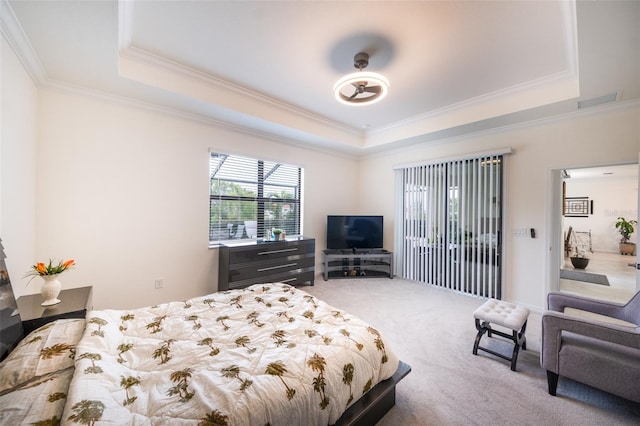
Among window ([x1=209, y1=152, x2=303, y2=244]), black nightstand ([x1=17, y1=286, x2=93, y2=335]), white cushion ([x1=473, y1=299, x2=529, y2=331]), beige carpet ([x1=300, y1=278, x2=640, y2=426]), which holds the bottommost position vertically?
beige carpet ([x1=300, y1=278, x2=640, y2=426])

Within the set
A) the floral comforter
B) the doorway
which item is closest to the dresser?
the floral comforter

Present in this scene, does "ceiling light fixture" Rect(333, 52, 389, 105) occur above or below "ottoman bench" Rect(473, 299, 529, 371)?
above

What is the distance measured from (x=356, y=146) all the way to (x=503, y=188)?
2643 mm

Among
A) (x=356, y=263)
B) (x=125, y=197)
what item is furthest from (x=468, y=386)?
(x=125, y=197)

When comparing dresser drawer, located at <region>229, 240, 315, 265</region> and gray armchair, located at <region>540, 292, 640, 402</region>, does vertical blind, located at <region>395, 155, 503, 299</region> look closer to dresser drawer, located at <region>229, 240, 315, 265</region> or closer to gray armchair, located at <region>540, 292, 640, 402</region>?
gray armchair, located at <region>540, 292, 640, 402</region>

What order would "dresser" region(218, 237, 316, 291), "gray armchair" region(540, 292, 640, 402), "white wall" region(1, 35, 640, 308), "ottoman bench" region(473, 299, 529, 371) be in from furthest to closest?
"dresser" region(218, 237, 316, 291) → "white wall" region(1, 35, 640, 308) → "ottoman bench" region(473, 299, 529, 371) → "gray armchair" region(540, 292, 640, 402)

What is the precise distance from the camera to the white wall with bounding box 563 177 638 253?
7.39 meters

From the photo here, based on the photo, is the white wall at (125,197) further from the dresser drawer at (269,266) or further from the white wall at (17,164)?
the dresser drawer at (269,266)

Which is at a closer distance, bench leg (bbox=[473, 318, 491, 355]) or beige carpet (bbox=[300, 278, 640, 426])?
beige carpet (bbox=[300, 278, 640, 426])

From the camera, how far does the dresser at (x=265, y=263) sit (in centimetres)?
362

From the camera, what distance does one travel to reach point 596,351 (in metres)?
1.77

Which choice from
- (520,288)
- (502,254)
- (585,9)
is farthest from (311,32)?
(520,288)

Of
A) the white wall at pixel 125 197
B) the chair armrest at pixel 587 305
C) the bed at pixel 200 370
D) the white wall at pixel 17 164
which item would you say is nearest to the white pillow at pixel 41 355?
the bed at pixel 200 370

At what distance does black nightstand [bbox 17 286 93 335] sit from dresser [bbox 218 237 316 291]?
162 centimetres
